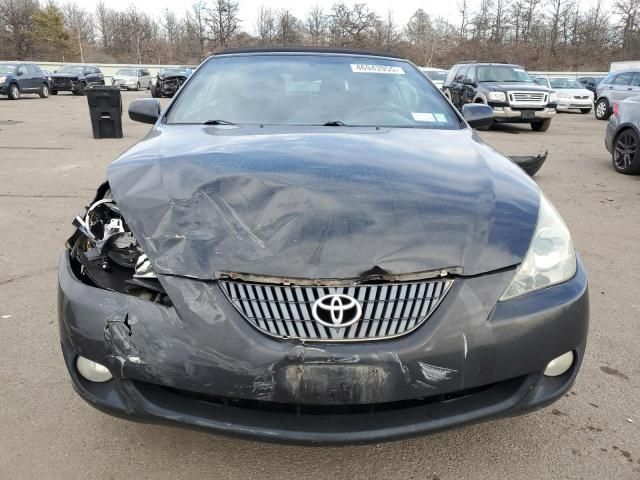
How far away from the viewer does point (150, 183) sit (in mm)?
2018

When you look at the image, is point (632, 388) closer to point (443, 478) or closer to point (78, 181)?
point (443, 478)

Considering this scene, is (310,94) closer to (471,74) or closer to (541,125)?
(541,125)

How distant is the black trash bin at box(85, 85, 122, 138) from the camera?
1092 centimetres

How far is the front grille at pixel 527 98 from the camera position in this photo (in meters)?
13.7

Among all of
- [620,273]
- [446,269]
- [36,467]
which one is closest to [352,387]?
[446,269]

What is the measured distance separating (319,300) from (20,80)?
1020 inches

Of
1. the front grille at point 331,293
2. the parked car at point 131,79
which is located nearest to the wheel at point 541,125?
the front grille at point 331,293

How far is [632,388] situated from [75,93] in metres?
31.9

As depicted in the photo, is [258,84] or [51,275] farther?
[51,275]

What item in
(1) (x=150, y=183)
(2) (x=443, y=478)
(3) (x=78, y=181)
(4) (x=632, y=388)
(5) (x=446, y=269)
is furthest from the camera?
(3) (x=78, y=181)

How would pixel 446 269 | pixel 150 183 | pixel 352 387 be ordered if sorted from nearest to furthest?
pixel 352 387, pixel 446 269, pixel 150 183

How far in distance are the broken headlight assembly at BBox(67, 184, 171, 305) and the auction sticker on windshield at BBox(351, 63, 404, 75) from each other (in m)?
1.86

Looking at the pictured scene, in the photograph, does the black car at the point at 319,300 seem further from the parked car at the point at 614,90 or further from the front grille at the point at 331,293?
the parked car at the point at 614,90

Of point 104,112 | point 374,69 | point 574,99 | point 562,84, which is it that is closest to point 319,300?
point 374,69
